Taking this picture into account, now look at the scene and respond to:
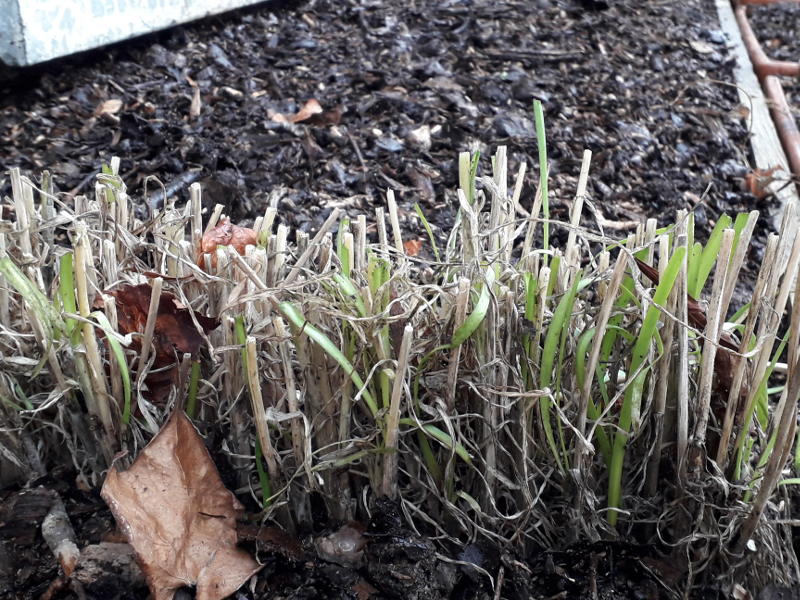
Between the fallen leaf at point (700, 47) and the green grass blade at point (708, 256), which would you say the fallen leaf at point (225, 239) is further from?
the fallen leaf at point (700, 47)

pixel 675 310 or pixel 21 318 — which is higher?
pixel 675 310

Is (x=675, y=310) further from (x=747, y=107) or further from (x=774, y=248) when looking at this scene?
(x=747, y=107)

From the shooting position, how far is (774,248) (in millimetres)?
1243

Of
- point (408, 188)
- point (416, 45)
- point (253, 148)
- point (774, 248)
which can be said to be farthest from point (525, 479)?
point (416, 45)

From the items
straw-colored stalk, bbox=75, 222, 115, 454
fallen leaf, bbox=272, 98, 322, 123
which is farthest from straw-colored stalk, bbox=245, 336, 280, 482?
fallen leaf, bbox=272, 98, 322, 123

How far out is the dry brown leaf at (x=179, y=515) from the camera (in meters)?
1.21

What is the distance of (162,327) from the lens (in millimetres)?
1325

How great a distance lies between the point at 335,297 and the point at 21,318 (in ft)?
2.07

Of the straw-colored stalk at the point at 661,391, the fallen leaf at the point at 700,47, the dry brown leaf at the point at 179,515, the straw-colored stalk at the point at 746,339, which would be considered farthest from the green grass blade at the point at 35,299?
the fallen leaf at the point at 700,47

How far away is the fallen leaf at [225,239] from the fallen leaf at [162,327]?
0.16 meters

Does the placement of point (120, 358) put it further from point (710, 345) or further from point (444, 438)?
point (710, 345)

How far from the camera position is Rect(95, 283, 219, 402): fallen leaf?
132 centimetres

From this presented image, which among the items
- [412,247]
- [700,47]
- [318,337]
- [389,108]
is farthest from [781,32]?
[318,337]

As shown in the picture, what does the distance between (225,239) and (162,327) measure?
0.27 meters
